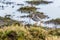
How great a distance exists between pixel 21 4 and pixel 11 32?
21550 mm

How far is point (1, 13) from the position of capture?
2369cm

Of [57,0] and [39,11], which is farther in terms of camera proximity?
[57,0]

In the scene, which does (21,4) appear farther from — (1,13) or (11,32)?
(11,32)

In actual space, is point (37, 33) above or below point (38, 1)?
above

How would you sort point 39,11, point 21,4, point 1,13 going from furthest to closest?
point 21,4, point 39,11, point 1,13

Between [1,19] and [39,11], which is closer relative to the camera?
[1,19]

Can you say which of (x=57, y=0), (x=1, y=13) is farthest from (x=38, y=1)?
(x=1, y=13)

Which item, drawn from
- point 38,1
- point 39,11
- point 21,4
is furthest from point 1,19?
point 38,1

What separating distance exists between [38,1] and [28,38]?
2392 centimetres

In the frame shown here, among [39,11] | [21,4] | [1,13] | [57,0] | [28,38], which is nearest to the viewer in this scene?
[28,38]

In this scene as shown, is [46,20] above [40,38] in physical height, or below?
below

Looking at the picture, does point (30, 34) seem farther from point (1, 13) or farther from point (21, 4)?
point (21, 4)

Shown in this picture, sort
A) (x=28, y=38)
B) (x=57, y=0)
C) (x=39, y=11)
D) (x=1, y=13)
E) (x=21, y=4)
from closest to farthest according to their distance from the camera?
(x=28, y=38), (x=1, y=13), (x=39, y=11), (x=21, y=4), (x=57, y=0)

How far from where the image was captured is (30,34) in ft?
25.2
